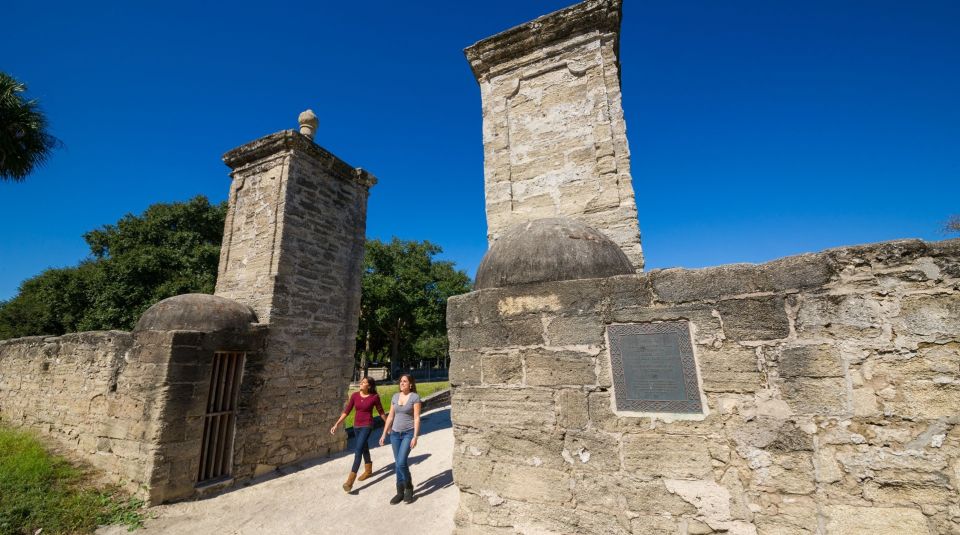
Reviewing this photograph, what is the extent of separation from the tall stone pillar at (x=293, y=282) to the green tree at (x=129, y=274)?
37.2 feet

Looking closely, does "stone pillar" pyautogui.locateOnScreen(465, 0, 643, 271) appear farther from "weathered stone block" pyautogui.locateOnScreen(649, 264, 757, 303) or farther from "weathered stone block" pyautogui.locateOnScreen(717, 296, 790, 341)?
"weathered stone block" pyautogui.locateOnScreen(717, 296, 790, 341)

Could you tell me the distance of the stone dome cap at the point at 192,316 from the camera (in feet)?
17.8

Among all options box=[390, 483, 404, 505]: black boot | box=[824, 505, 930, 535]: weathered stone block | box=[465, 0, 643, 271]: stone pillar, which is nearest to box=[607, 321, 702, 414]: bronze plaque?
box=[824, 505, 930, 535]: weathered stone block

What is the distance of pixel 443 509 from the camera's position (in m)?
4.48

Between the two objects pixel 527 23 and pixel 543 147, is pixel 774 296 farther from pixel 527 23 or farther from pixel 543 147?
pixel 527 23

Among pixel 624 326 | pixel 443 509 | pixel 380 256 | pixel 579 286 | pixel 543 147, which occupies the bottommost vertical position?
pixel 443 509

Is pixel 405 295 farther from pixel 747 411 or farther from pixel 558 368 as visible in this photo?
pixel 747 411

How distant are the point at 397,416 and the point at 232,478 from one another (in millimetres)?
2947

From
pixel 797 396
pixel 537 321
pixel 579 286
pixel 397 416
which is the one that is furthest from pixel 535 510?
pixel 397 416

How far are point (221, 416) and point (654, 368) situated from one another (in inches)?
250

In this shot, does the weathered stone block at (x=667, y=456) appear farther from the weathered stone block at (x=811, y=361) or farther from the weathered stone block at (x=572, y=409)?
the weathered stone block at (x=811, y=361)

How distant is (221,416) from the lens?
19.0 feet

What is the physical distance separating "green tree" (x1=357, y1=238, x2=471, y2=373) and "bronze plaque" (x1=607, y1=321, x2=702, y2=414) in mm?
20177

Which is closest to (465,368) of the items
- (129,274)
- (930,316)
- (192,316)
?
(930,316)
